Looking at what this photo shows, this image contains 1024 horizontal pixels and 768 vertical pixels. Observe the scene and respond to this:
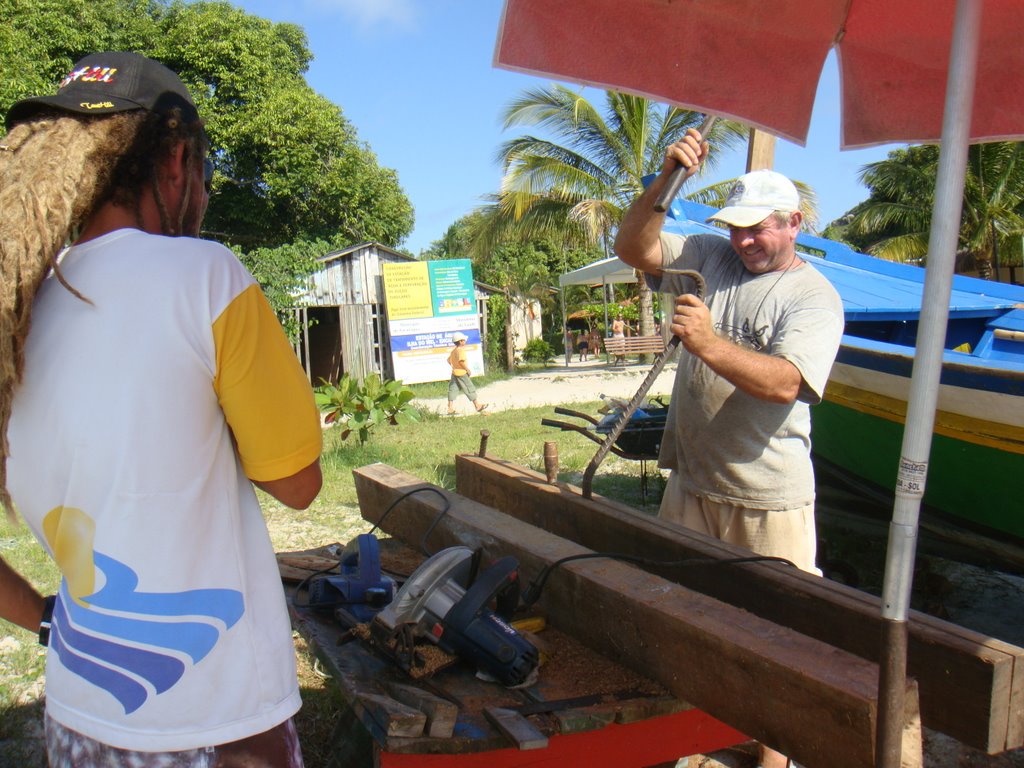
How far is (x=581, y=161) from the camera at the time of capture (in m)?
19.2

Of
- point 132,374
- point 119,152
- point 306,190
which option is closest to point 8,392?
point 132,374

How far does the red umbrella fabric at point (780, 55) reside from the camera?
1.97 meters

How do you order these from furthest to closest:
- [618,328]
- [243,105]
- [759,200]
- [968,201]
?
[618,328], [243,105], [968,201], [759,200]

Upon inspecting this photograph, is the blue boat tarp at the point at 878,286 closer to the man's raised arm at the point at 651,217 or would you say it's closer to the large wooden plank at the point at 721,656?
the man's raised arm at the point at 651,217

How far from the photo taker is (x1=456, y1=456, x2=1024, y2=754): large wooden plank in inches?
53.9

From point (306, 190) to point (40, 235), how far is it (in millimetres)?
23656

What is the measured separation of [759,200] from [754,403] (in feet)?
1.99

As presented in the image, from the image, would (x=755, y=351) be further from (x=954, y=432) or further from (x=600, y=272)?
(x=600, y=272)

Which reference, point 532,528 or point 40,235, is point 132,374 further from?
point 532,528

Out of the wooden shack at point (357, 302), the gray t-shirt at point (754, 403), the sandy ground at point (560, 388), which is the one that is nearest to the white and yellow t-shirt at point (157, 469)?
the gray t-shirt at point (754, 403)

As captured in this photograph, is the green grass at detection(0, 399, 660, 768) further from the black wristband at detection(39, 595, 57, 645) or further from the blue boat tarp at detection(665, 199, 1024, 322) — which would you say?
the blue boat tarp at detection(665, 199, 1024, 322)

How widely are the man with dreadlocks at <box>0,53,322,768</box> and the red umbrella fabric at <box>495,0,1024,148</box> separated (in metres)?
1.10

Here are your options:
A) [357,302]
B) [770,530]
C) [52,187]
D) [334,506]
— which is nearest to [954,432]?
[770,530]

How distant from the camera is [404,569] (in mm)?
2426
